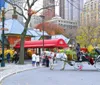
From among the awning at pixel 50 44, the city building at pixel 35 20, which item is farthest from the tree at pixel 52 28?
the awning at pixel 50 44

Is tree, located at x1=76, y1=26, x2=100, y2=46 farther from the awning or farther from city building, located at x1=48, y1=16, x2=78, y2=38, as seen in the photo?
the awning

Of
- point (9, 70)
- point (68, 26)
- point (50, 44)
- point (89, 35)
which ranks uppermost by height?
point (68, 26)

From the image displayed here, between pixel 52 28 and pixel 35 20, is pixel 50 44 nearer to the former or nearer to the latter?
pixel 35 20

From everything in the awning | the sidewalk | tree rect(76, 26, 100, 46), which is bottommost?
the sidewalk

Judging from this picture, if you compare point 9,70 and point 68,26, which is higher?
point 68,26

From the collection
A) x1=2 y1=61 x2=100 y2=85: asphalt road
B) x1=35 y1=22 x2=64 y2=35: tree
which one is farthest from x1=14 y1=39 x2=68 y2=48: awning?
x1=35 y1=22 x2=64 y2=35: tree

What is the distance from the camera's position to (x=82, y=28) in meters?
71.4

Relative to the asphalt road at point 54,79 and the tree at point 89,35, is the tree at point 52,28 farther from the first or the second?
the asphalt road at point 54,79

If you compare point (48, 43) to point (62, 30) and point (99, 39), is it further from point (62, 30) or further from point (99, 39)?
point (62, 30)

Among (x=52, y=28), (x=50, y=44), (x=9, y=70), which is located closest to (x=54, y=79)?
(x=9, y=70)

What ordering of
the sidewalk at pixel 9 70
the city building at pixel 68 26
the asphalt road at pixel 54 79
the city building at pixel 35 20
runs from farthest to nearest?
1. the city building at pixel 68 26
2. the city building at pixel 35 20
3. the sidewalk at pixel 9 70
4. the asphalt road at pixel 54 79

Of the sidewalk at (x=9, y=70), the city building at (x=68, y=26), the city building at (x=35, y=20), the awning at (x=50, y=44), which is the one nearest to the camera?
the sidewalk at (x=9, y=70)

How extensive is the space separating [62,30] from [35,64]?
77.6 m

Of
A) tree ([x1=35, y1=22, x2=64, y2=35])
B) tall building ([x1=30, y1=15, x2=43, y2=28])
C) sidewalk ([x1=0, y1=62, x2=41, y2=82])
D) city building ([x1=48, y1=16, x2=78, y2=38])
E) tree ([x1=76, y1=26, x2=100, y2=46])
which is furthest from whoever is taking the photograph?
tree ([x1=35, y1=22, x2=64, y2=35])
